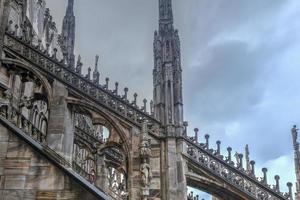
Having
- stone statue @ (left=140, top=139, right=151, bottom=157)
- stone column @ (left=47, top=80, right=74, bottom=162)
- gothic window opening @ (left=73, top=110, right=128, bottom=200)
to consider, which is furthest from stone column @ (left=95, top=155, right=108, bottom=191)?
stone statue @ (left=140, top=139, right=151, bottom=157)

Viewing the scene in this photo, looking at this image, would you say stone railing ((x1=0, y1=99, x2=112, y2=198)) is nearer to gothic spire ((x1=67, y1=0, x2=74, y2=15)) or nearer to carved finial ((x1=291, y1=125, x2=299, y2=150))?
carved finial ((x1=291, y1=125, x2=299, y2=150))

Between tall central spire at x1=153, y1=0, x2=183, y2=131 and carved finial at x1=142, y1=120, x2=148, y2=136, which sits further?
tall central spire at x1=153, y1=0, x2=183, y2=131

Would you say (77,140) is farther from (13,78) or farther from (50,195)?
(50,195)

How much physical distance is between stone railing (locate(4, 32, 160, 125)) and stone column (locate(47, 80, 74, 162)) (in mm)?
447

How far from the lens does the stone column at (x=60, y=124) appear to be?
16.5 meters

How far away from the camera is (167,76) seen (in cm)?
1964

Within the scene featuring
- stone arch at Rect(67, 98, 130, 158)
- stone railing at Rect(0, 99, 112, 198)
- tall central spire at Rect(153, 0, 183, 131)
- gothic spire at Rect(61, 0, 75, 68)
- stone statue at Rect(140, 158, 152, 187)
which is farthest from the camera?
gothic spire at Rect(61, 0, 75, 68)

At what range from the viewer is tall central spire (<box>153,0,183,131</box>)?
18.5 metres

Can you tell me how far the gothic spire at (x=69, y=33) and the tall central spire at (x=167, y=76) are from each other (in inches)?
296

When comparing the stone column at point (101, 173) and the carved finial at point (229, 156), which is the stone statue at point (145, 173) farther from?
the stone column at point (101, 173)

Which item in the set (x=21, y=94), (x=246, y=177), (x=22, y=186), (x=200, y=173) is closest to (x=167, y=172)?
(x=200, y=173)

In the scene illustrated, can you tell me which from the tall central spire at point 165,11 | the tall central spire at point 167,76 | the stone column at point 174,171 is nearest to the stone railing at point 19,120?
the stone column at point 174,171

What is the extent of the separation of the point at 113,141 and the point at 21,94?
4.32 m

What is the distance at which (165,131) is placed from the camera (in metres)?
17.8
